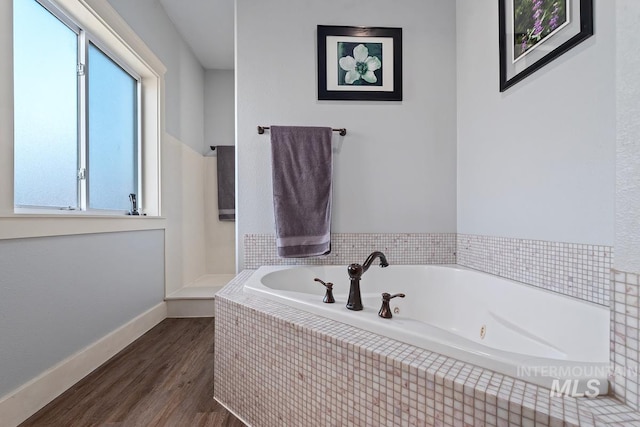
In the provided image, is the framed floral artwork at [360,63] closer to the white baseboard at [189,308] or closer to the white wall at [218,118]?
the white wall at [218,118]

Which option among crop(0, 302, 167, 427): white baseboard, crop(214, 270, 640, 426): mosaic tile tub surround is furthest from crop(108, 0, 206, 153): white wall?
crop(214, 270, 640, 426): mosaic tile tub surround

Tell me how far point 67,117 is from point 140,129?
29.1 inches

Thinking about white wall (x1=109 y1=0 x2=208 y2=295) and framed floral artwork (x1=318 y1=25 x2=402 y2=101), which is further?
white wall (x1=109 y1=0 x2=208 y2=295)

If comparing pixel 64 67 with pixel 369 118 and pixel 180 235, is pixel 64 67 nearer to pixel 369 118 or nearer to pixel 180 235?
pixel 180 235

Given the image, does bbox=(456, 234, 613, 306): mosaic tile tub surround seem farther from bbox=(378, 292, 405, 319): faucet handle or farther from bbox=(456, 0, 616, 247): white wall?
bbox=(378, 292, 405, 319): faucet handle

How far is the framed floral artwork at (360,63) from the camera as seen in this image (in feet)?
6.46

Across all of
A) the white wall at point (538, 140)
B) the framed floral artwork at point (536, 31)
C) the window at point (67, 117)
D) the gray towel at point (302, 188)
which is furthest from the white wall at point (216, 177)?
the framed floral artwork at point (536, 31)

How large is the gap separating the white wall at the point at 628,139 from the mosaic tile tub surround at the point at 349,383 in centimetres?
31

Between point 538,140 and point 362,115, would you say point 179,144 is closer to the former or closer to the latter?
point 362,115

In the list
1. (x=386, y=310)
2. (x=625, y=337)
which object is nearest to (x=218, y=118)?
(x=386, y=310)

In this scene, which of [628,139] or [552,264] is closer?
[628,139]

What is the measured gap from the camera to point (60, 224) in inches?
54.5

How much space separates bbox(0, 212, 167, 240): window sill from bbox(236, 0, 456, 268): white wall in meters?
0.73

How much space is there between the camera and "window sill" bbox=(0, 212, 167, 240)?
1.16 m
